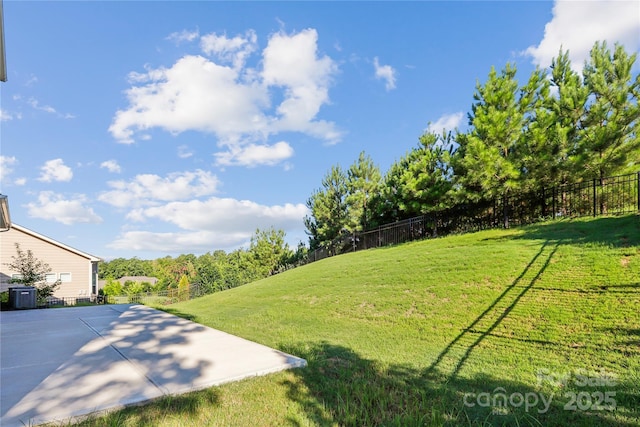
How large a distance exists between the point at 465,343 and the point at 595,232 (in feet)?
17.5

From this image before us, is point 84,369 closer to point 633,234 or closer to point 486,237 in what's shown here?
point 633,234

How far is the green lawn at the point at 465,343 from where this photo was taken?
8.30 ft

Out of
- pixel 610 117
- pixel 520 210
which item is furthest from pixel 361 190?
pixel 610 117

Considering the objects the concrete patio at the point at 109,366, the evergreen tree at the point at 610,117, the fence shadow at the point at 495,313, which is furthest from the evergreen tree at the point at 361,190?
the concrete patio at the point at 109,366

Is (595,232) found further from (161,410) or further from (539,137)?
(161,410)

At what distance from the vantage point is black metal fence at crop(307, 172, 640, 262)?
10805 millimetres

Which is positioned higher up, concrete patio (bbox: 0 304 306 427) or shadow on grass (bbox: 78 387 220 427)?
shadow on grass (bbox: 78 387 220 427)

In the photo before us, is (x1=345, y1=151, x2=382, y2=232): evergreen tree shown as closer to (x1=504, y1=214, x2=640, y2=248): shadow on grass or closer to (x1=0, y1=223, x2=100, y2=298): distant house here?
(x1=504, y1=214, x2=640, y2=248): shadow on grass

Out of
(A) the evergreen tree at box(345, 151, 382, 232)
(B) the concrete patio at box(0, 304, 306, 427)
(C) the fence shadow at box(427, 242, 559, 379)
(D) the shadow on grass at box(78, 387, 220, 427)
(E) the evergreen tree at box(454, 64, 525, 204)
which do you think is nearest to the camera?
(D) the shadow on grass at box(78, 387, 220, 427)

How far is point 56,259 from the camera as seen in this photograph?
18750 millimetres

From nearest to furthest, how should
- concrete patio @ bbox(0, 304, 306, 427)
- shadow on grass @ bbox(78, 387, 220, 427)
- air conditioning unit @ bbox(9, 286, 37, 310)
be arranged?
shadow on grass @ bbox(78, 387, 220, 427) < concrete patio @ bbox(0, 304, 306, 427) < air conditioning unit @ bbox(9, 286, 37, 310)

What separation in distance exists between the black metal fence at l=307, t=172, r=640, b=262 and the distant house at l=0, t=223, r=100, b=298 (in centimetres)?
1669

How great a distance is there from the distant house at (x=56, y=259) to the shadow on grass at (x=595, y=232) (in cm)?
2304

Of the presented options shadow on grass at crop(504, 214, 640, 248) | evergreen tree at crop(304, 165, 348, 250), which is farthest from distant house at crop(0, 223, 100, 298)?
shadow on grass at crop(504, 214, 640, 248)
